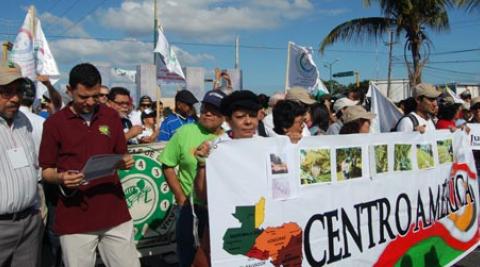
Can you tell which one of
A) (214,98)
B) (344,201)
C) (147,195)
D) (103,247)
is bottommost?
(103,247)

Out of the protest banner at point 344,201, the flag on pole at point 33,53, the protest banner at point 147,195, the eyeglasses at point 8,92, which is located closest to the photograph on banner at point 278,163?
the protest banner at point 344,201

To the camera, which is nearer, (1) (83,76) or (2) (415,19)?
(1) (83,76)

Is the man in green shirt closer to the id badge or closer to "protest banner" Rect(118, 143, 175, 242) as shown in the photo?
the id badge

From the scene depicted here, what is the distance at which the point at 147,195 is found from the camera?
181 inches

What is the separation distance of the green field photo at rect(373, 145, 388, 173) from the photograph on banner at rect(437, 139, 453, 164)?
906 mm

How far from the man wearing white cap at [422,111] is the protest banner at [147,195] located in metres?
2.35

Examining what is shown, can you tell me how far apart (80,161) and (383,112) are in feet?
10.9

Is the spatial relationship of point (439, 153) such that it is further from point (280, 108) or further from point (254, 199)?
point (254, 199)

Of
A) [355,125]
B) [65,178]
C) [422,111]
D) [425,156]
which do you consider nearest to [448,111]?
[422,111]

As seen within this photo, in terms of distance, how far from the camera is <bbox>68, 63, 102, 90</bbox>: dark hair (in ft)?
9.84

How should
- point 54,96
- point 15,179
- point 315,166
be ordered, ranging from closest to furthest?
point 15,179, point 315,166, point 54,96

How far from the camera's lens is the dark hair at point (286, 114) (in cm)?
356

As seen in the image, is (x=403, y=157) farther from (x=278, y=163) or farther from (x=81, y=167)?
(x=81, y=167)

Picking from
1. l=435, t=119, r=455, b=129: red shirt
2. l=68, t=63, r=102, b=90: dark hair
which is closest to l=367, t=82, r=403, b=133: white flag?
l=435, t=119, r=455, b=129: red shirt
